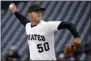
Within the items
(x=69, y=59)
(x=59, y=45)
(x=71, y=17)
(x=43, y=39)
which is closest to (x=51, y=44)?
(x=43, y=39)

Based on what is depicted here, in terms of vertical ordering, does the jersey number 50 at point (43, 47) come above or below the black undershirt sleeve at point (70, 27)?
below

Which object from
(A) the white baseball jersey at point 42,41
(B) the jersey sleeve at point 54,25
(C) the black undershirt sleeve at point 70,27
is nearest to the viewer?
(C) the black undershirt sleeve at point 70,27

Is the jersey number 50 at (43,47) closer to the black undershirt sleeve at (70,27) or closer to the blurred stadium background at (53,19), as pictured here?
the black undershirt sleeve at (70,27)

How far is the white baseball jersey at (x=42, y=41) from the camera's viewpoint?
525 centimetres

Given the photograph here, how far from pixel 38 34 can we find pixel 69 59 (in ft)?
14.1

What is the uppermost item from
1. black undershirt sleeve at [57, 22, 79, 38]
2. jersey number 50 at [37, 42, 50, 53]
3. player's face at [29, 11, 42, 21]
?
player's face at [29, 11, 42, 21]

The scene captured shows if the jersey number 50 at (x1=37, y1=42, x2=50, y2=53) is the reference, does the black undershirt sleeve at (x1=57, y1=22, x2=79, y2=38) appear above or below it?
above

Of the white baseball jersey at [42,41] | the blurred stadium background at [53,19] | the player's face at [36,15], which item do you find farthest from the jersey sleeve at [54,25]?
the blurred stadium background at [53,19]

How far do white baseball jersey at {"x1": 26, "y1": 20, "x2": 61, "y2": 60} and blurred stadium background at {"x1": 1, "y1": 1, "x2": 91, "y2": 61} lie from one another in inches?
192

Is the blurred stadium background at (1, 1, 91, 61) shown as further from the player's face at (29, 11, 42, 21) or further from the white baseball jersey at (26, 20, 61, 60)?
the player's face at (29, 11, 42, 21)

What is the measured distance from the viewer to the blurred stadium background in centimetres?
1068

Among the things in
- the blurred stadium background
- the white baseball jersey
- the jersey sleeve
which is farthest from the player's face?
the blurred stadium background

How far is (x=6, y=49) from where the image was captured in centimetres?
1070

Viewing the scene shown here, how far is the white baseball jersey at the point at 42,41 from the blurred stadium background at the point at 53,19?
4874 mm
